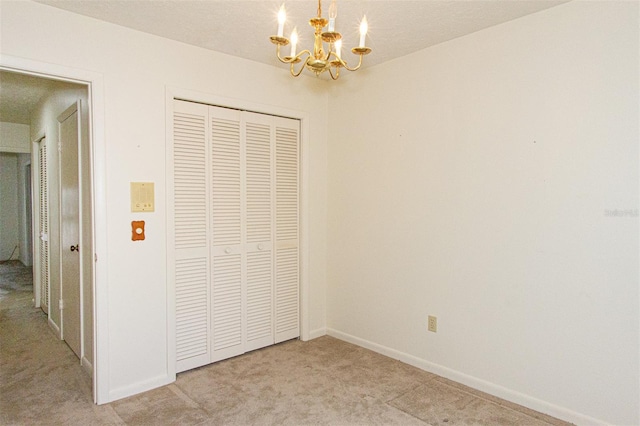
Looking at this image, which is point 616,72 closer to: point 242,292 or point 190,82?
point 190,82

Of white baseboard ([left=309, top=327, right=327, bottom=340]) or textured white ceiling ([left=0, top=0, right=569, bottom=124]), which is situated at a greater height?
textured white ceiling ([left=0, top=0, right=569, bottom=124])

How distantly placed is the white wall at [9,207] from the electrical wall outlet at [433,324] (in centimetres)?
910

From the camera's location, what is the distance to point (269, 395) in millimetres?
2617

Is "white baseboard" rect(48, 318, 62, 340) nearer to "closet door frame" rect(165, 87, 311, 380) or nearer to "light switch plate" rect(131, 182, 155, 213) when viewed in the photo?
"closet door frame" rect(165, 87, 311, 380)

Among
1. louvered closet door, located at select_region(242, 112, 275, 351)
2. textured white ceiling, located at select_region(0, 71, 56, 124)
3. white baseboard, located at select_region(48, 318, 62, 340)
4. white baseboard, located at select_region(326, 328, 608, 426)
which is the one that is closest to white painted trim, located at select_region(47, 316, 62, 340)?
white baseboard, located at select_region(48, 318, 62, 340)

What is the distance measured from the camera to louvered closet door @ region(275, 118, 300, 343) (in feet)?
11.6

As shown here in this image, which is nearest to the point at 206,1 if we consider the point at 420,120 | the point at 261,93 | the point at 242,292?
the point at 261,93

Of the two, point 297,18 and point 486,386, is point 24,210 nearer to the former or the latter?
point 297,18

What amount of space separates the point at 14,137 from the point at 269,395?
17.6 ft

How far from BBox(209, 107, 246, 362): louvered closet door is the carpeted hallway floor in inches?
9.6

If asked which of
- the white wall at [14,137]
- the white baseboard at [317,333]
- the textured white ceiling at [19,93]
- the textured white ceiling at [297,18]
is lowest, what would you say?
the white baseboard at [317,333]

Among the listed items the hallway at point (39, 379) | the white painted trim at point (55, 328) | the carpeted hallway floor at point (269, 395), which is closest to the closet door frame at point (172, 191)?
the carpeted hallway floor at point (269, 395)

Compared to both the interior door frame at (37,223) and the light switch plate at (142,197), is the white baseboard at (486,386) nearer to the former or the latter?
the light switch plate at (142,197)

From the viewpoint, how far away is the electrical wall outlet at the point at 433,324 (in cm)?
297
